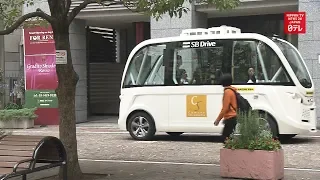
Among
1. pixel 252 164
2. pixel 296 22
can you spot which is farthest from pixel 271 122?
pixel 296 22

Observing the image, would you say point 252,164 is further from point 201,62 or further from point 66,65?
point 201,62

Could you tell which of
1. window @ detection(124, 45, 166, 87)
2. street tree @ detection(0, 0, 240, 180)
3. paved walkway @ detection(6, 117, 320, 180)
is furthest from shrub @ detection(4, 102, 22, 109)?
street tree @ detection(0, 0, 240, 180)

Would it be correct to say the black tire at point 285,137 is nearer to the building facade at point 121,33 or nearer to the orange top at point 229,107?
the building facade at point 121,33

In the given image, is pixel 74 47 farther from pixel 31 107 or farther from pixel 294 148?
pixel 294 148

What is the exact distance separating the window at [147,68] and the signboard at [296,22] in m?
4.57

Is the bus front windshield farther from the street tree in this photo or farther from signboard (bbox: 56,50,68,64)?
signboard (bbox: 56,50,68,64)

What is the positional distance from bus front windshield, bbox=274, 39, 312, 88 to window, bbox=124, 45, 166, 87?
10.8ft

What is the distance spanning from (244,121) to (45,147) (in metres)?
3.28

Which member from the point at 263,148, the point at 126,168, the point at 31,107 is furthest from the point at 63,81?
the point at 31,107

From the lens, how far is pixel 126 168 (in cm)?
1018

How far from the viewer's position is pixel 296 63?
13.4m

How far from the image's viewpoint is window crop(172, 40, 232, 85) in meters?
13.7

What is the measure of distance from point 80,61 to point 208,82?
838 centimetres

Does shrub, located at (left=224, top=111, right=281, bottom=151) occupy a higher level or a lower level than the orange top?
lower
